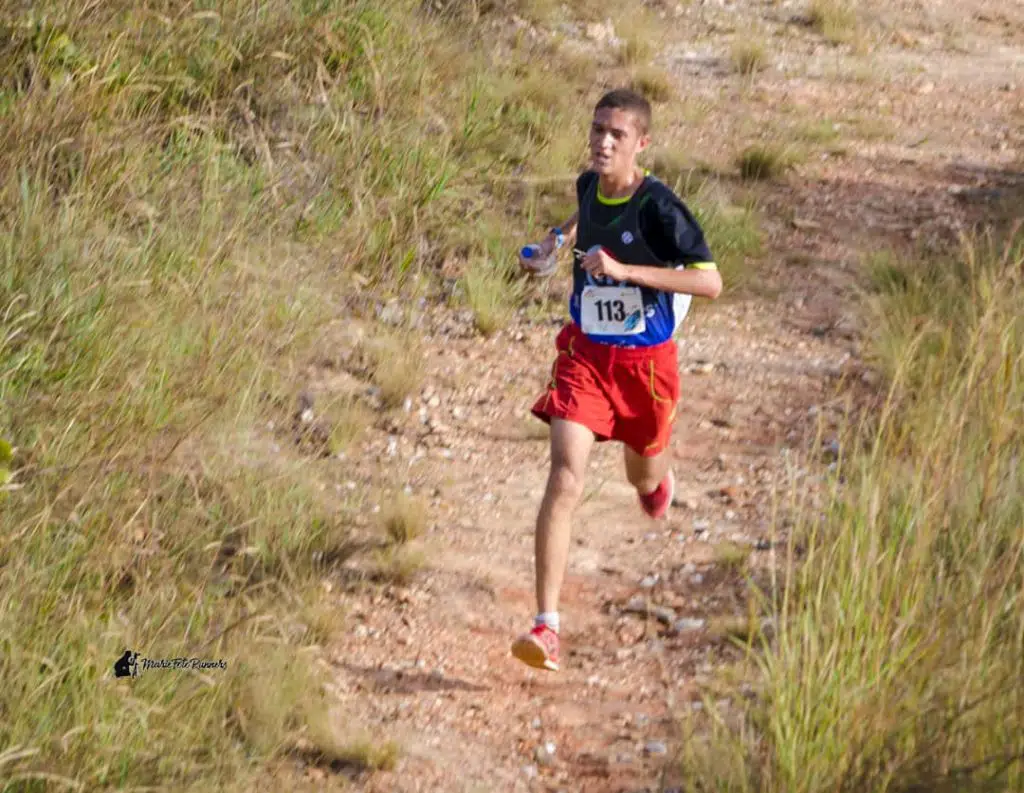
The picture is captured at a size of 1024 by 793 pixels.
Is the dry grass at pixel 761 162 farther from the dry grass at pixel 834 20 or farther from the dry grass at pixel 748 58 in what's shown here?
the dry grass at pixel 834 20

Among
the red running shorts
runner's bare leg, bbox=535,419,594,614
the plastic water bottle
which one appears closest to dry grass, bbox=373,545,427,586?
runner's bare leg, bbox=535,419,594,614

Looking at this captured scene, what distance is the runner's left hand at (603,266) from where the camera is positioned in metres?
4.18

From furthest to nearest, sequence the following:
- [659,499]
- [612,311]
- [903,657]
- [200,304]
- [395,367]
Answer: [395,367] < [200,304] < [659,499] < [612,311] < [903,657]

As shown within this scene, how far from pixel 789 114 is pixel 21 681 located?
672cm

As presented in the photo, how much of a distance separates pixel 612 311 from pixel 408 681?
125 cm

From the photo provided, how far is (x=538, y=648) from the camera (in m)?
4.34

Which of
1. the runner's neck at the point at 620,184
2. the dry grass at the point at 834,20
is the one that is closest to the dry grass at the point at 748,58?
the dry grass at the point at 834,20

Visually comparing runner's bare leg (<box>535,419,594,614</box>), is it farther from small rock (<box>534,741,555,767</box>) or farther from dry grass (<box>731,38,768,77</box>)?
dry grass (<box>731,38,768,77</box>)

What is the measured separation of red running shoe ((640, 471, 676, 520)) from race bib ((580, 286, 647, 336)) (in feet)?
2.46

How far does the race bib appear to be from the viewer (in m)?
4.45

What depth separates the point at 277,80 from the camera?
7117 mm

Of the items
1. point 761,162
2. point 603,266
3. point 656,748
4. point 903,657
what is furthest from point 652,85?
point 903,657

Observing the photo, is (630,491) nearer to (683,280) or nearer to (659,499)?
(659,499)

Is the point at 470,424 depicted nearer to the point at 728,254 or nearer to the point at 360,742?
the point at 728,254
